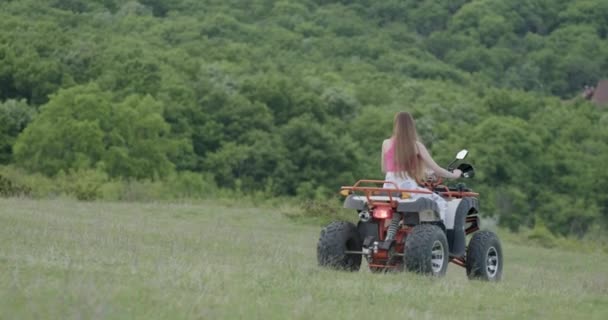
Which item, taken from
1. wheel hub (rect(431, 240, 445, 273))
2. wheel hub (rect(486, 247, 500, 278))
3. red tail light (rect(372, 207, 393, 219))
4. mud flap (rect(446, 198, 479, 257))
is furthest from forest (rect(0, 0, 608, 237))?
wheel hub (rect(431, 240, 445, 273))

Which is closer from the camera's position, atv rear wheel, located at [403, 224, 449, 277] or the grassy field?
the grassy field

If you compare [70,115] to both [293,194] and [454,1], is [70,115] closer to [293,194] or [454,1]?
[293,194]

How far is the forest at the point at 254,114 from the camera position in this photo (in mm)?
67250

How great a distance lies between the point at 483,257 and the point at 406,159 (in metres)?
1.33

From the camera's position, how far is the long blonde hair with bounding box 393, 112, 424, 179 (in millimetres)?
13172

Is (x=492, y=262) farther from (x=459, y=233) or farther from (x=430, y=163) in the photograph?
(x=430, y=163)

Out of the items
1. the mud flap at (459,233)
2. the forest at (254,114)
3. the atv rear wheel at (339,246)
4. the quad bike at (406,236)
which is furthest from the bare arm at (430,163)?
the forest at (254,114)

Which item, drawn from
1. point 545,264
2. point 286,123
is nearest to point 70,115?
point 286,123

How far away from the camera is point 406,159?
43.3ft

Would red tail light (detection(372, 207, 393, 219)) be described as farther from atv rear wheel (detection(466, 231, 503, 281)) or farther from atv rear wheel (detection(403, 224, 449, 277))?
atv rear wheel (detection(466, 231, 503, 281))

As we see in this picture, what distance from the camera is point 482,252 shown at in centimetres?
1359

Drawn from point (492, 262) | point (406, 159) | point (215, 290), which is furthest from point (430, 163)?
point (215, 290)

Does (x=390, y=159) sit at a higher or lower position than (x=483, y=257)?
higher

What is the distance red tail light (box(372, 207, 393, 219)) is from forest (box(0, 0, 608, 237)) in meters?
20.6
